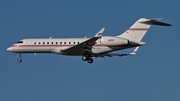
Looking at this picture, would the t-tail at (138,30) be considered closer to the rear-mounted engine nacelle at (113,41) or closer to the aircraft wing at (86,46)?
the rear-mounted engine nacelle at (113,41)

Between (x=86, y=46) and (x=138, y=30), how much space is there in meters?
5.80

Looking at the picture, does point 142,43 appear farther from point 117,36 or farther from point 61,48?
point 61,48

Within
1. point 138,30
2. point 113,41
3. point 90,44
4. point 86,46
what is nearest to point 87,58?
point 86,46

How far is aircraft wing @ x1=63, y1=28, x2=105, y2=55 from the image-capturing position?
6631 cm

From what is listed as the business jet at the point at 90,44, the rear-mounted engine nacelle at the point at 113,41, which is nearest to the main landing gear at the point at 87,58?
the business jet at the point at 90,44

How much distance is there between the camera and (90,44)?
67.9m

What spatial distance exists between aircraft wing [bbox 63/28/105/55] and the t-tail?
4004 millimetres

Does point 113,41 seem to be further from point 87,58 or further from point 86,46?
point 87,58

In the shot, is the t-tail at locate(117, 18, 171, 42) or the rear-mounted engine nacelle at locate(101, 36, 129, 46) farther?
the t-tail at locate(117, 18, 171, 42)

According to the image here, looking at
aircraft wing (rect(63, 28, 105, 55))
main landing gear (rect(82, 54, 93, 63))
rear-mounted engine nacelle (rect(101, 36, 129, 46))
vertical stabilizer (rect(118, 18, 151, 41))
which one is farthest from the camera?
main landing gear (rect(82, 54, 93, 63))

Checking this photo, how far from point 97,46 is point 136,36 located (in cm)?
418

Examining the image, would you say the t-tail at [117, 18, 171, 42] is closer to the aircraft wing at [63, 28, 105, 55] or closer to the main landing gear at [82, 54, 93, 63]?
the aircraft wing at [63, 28, 105, 55]

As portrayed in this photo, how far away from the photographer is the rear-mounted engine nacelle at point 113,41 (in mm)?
67500

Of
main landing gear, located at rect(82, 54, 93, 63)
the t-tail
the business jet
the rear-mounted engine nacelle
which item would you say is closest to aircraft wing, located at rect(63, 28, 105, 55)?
the business jet
